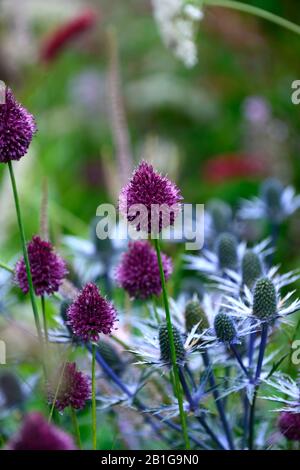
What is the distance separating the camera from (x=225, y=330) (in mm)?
816

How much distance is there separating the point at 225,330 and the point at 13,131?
0.29m

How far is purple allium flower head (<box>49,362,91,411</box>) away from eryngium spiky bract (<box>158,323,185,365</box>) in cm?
9

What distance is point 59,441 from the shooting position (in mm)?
602

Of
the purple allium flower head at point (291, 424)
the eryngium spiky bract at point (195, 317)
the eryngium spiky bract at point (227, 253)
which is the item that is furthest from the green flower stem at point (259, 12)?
the purple allium flower head at point (291, 424)

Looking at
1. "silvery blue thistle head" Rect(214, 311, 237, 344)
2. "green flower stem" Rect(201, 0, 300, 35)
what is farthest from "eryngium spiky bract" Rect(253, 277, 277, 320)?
"green flower stem" Rect(201, 0, 300, 35)

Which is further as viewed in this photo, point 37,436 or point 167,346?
point 167,346

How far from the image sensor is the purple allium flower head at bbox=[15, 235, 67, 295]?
84 cm

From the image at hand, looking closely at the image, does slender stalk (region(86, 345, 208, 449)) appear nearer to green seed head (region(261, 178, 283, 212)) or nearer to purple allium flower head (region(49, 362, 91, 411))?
purple allium flower head (region(49, 362, 91, 411))

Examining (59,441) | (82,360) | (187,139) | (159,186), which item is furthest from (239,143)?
(59,441)

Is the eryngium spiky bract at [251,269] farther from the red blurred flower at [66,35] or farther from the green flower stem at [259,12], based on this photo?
the red blurred flower at [66,35]

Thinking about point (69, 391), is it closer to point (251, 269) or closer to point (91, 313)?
point (91, 313)

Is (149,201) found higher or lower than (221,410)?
higher

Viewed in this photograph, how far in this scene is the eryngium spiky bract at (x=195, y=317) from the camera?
3.04 ft

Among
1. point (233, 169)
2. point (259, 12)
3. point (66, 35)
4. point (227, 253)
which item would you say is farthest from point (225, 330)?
point (233, 169)
